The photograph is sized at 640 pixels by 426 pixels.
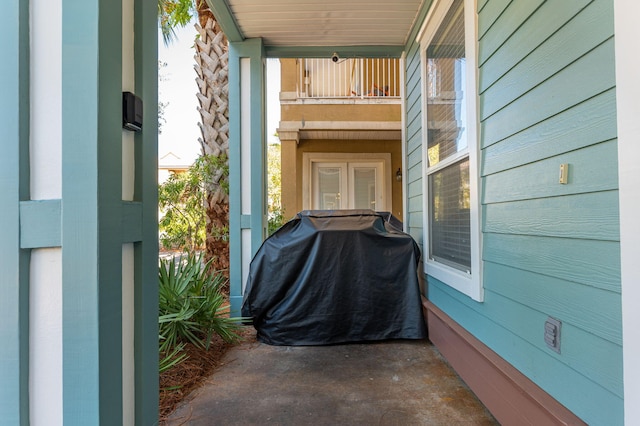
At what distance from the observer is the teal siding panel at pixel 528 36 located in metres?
1.30

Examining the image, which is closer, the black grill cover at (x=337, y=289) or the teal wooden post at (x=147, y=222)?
the teal wooden post at (x=147, y=222)

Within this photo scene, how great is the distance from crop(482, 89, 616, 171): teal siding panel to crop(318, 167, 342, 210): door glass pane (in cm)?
491

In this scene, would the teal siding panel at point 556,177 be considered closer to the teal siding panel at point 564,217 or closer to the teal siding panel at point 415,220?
the teal siding panel at point 564,217

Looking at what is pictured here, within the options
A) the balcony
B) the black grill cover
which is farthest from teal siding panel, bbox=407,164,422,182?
the balcony

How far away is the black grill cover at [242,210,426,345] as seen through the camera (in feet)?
9.78

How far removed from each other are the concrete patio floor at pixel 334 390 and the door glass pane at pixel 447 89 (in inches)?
64.3

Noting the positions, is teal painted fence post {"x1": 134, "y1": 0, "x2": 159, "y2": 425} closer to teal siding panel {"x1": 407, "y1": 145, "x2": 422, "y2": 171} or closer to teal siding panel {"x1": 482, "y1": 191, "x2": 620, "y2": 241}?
teal siding panel {"x1": 482, "y1": 191, "x2": 620, "y2": 241}

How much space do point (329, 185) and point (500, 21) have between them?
5061 mm

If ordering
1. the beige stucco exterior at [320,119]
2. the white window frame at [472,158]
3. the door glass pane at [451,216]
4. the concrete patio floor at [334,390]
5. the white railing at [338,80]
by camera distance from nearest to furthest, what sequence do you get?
the concrete patio floor at [334,390] < the white window frame at [472,158] < the door glass pane at [451,216] < the beige stucco exterior at [320,119] < the white railing at [338,80]

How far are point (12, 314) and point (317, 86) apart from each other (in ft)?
18.7

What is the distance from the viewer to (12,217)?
1.00 metres

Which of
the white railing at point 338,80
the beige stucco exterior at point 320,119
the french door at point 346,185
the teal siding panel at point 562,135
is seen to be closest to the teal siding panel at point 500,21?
the teal siding panel at point 562,135

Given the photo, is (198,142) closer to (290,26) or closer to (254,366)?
(290,26)

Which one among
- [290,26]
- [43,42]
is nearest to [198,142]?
[290,26]
